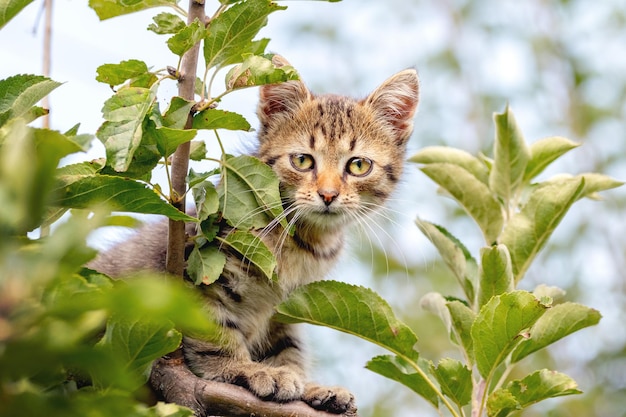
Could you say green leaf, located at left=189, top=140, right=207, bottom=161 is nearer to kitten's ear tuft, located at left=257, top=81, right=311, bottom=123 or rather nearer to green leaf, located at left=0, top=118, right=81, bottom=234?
green leaf, located at left=0, top=118, right=81, bottom=234

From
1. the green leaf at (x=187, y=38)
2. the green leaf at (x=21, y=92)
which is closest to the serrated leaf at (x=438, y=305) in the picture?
the green leaf at (x=187, y=38)

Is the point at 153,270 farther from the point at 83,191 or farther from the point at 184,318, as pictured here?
the point at 184,318

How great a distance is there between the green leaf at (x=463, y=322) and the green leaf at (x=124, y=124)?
0.96 metres

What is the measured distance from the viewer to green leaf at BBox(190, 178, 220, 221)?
216cm

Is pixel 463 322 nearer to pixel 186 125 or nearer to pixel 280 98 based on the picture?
pixel 186 125

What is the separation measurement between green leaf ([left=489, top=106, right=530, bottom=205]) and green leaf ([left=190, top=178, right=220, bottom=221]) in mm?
904

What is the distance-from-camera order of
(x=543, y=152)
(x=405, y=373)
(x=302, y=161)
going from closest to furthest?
(x=405, y=373)
(x=543, y=152)
(x=302, y=161)

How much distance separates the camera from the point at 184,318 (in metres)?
0.80

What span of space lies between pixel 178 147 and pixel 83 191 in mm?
421

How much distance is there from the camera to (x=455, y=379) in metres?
2.09

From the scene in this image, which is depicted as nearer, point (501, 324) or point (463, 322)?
point (501, 324)

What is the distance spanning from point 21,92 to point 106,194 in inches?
12.1

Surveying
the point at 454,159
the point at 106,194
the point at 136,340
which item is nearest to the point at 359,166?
the point at 454,159

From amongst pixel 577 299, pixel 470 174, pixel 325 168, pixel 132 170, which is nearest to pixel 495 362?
pixel 470 174
